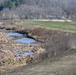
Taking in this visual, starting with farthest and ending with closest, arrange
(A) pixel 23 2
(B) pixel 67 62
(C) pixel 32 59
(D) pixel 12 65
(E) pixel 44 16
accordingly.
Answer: (A) pixel 23 2 < (E) pixel 44 16 < (C) pixel 32 59 < (D) pixel 12 65 < (B) pixel 67 62

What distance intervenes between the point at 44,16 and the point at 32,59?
71.1 meters

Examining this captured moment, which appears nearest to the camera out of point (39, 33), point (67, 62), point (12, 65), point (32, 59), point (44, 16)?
point (67, 62)

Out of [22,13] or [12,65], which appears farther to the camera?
[22,13]

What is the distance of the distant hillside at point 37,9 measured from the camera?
9538cm

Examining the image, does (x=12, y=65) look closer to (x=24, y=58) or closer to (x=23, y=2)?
(x=24, y=58)

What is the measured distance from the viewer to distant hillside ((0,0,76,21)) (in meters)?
95.4

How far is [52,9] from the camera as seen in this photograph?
101188mm

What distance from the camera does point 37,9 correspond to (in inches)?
3957

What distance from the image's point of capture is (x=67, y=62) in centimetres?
1878

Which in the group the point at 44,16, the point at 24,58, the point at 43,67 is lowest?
the point at 44,16

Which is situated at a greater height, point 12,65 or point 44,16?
point 12,65

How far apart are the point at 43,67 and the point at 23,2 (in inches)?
3799

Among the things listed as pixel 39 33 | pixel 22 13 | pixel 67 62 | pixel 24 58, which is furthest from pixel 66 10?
pixel 67 62

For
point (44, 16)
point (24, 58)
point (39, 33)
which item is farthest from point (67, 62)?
point (44, 16)
